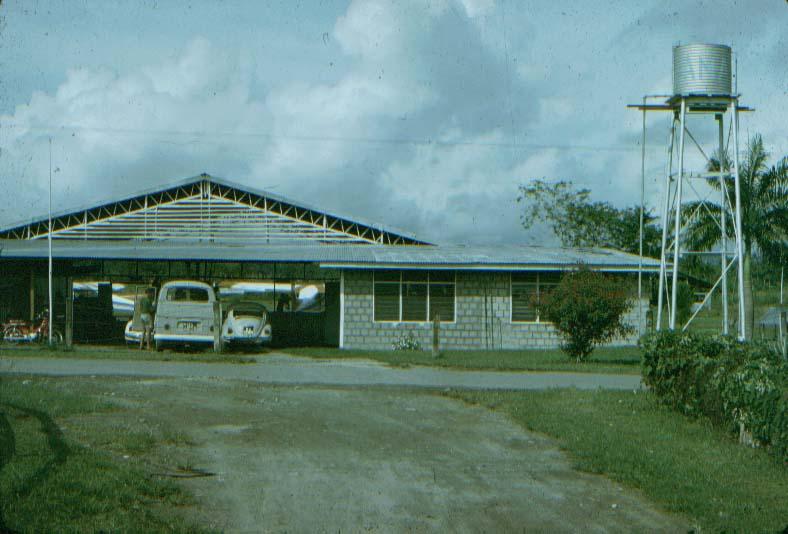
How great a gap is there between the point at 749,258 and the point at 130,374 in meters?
22.1

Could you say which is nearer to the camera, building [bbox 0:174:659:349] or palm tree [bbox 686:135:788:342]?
building [bbox 0:174:659:349]

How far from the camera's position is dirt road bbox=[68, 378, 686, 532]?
710 cm

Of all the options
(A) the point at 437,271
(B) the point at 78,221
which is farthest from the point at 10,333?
(A) the point at 437,271

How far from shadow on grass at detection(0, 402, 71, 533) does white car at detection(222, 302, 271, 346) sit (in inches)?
550

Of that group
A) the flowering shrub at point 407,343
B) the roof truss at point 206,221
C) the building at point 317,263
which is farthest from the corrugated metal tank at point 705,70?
the roof truss at point 206,221

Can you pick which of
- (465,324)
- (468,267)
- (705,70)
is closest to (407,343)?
(465,324)

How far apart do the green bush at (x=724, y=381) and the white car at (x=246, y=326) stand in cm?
1362

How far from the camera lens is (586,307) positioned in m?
21.9

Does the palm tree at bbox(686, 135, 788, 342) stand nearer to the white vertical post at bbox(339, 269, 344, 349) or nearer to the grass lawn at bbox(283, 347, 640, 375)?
the grass lawn at bbox(283, 347, 640, 375)

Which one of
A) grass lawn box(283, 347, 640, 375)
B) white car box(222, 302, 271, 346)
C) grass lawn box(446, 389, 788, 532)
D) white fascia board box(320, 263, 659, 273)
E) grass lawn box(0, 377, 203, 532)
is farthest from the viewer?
white fascia board box(320, 263, 659, 273)

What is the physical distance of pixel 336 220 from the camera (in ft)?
113

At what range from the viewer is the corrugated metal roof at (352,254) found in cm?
2648

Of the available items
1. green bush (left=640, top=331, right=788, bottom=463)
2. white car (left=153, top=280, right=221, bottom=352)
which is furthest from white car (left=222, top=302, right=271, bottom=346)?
green bush (left=640, top=331, right=788, bottom=463)

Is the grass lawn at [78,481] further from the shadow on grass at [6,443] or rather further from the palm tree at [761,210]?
the palm tree at [761,210]
